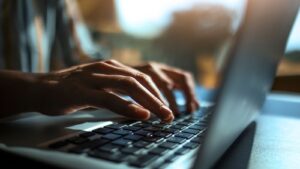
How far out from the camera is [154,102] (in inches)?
20.4

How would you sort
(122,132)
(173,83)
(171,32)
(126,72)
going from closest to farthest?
1. (122,132)
2. (126,72)
3. (173,83)
4. (171,32)

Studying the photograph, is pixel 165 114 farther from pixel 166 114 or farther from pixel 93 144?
pixel 93 144

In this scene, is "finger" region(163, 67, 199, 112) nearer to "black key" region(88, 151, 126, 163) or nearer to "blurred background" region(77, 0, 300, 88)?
"black key" region(88, 151, 126, 163)

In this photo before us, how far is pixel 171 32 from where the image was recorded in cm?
256

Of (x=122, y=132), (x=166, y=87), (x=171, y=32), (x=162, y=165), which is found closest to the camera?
(x=162, y=165)

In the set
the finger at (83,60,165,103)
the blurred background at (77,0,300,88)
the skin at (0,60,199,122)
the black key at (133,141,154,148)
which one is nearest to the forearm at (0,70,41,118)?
the skin at (0,60,199,122)

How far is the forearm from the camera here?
534 mm

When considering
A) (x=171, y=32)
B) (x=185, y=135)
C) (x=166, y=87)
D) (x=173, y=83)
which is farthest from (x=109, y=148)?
(x=171, y=32)

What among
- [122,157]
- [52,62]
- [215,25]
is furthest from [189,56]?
[122,157]

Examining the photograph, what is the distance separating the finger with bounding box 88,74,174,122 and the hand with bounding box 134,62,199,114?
4.7 inches

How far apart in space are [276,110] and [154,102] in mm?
371

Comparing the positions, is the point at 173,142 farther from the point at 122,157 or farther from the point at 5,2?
the point at 5,2

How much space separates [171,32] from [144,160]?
2279 mm

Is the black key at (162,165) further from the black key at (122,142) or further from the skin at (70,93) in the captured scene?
the skin at (70,93)
